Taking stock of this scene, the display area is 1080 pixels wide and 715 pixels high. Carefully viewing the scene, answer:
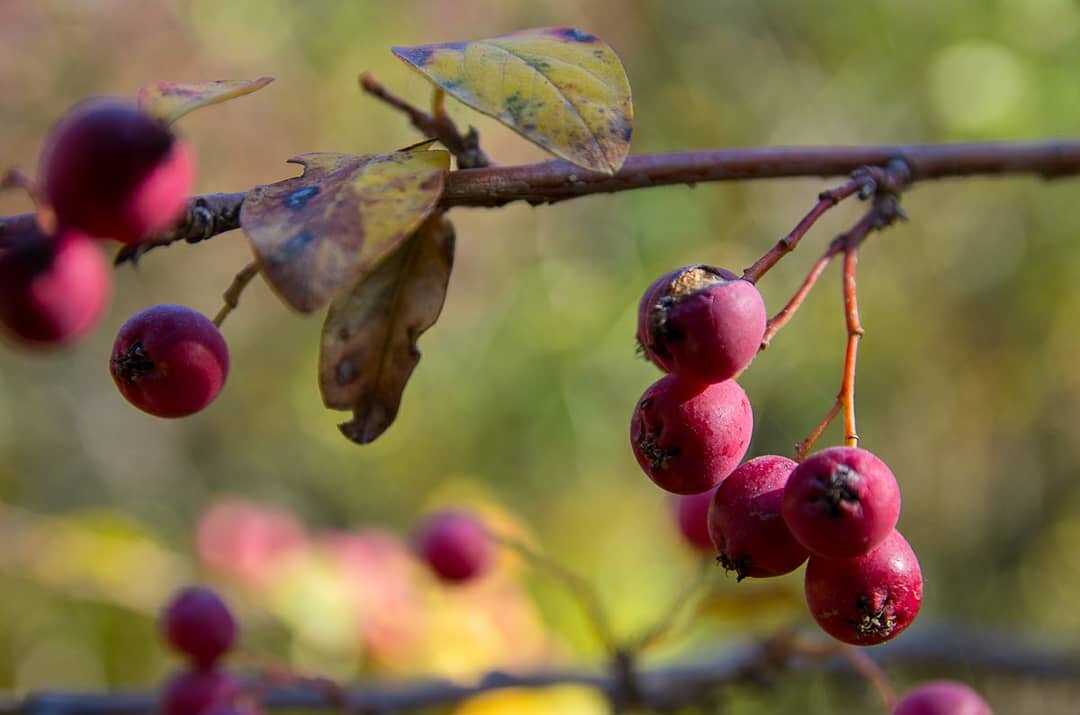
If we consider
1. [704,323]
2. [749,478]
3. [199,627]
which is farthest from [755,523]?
[199,627]

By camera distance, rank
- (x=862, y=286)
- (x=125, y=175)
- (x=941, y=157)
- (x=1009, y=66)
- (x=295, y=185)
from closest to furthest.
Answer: (x=125, y=175), (x=295, y=185), (x=941, y=157), (x=1009, y=66), (x=862, y=286)

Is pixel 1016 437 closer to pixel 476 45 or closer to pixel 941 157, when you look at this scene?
pixel 941 157

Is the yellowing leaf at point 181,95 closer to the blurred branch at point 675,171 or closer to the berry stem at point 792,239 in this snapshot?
the blurred branch at point 675,171

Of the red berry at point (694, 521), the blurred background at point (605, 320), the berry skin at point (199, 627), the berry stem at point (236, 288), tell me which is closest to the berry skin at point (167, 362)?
the berry stem at point (236, 288)

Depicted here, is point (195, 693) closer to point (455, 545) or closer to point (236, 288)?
point (455, 545)

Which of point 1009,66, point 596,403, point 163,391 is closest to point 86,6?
point 596,403
